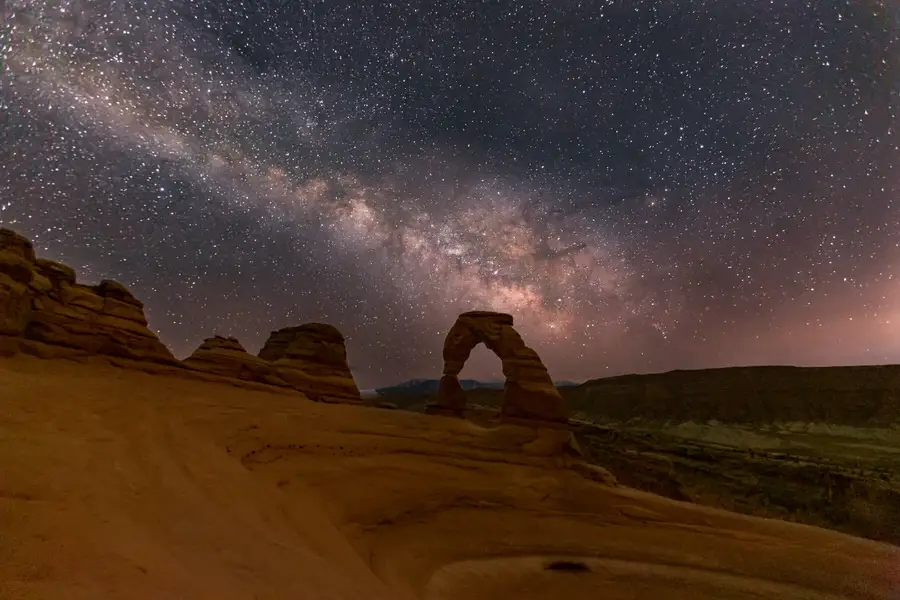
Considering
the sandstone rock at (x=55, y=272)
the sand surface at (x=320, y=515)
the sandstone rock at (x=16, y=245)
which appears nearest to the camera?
the sand surface at (x=320, y=515)

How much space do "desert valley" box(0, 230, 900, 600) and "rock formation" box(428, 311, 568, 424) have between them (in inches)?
4.1

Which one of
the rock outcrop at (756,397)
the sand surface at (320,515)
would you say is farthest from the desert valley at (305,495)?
the rock outcrop at (756,397)

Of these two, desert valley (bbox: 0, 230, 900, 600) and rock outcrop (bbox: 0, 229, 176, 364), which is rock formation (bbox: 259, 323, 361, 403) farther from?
rock outcrop (bbox: 0, 229, 176, 364)

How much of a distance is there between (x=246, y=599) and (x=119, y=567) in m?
1.29

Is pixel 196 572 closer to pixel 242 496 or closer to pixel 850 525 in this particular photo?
pixel 242 496

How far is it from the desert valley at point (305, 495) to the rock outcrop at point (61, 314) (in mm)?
70

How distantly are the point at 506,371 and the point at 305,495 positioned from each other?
13.6m

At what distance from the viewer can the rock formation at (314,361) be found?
86.4 feet

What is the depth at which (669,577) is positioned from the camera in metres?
12.0

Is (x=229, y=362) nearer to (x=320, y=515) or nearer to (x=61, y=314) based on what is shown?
(x=61, y=314)

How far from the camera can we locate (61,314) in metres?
17.2

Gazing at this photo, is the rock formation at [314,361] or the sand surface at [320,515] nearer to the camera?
the sand surface at [320,515]

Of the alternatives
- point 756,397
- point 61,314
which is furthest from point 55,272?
point 756,397

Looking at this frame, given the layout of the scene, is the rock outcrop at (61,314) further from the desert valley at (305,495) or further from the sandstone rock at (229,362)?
the sandstone rock at (229,362)
